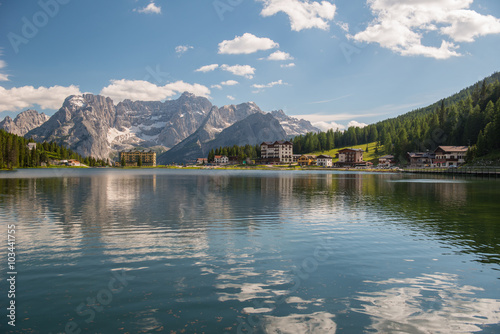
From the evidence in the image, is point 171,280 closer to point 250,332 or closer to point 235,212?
point 250,332

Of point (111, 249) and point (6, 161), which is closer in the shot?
point (111, 249)

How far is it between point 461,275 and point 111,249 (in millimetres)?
20724

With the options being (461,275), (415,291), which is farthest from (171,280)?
(461,275)

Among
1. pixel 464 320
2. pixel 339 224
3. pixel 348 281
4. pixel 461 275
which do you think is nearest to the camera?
pixel 464 320

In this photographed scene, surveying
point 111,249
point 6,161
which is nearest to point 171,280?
point 111,249

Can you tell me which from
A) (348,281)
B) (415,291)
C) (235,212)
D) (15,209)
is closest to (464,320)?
(415,291)

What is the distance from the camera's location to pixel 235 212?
37562 mm

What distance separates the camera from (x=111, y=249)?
21.0 m

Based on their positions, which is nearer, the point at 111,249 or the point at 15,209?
the point at 111,249

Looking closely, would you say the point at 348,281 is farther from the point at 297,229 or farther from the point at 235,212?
the point at 235,212

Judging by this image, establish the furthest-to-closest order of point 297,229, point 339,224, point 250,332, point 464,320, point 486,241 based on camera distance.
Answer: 1. point 339,224
2. point 297,229
3. point 486,241
4. point 464,320
5. point 250,332

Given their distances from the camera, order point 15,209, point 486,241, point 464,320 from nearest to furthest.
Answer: point 464,320 → point 486,241 → point 15,209

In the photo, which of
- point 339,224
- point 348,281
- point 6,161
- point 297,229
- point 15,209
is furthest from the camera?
point 6,161

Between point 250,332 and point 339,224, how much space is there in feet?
72.6
